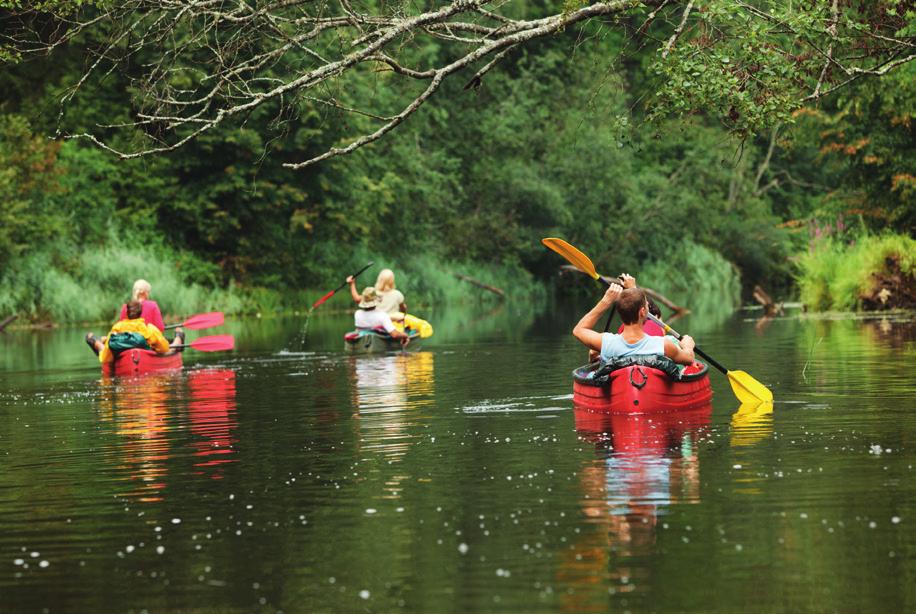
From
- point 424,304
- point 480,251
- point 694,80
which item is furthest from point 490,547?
point 480,251

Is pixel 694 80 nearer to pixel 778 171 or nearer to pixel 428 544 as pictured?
pixel 428 544

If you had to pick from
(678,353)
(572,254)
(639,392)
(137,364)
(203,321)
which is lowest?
(639,392)

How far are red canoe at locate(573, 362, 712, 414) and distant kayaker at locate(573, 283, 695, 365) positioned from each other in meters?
0.19

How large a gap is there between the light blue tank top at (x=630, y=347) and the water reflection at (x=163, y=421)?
3.58 m

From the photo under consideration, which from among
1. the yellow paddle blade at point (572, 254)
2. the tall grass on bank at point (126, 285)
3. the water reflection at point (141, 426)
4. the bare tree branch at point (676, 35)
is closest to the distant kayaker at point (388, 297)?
the water reflection at point (141, 426)

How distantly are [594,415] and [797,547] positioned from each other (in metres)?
6.87

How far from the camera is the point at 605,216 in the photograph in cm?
6575

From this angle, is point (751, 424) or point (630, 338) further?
point (630, 338)

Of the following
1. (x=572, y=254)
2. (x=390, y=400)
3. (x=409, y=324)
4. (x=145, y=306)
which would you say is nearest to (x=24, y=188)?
(x=409, y=324)

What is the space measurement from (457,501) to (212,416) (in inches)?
278

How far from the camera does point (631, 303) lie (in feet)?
47.2

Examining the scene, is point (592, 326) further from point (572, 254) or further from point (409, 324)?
point (409, 324)

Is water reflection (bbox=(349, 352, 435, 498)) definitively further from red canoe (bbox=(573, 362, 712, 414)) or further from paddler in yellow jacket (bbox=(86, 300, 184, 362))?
paddler in yellow jacket (bbox=(86, 300, 184, 362))

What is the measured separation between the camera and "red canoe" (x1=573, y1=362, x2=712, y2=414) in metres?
14.6
